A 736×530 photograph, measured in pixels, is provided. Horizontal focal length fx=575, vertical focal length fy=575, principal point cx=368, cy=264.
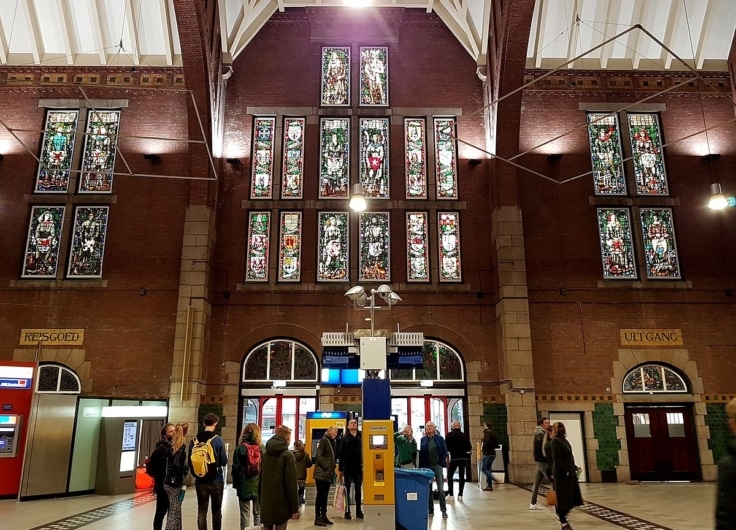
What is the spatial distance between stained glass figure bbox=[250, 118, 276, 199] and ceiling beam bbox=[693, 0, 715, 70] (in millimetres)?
12527

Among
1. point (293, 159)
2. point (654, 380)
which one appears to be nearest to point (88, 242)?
point (293, 159)

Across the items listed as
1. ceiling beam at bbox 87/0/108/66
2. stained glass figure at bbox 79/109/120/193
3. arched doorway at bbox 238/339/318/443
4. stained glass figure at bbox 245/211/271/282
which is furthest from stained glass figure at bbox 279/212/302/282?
ceiling beam at bbox 87/0/108/66

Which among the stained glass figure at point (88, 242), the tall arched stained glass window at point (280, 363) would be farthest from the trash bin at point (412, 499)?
Answer: the stained glass figure at point (88, 242)

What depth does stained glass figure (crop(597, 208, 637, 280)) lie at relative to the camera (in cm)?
1580

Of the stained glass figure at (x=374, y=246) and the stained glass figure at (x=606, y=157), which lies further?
the stained glass figure at (x=606, y=157)

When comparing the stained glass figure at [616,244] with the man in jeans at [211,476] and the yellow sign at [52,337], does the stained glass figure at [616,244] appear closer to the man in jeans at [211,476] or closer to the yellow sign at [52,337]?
the man in jeans at [211,476]

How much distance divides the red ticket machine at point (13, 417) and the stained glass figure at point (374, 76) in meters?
11.2

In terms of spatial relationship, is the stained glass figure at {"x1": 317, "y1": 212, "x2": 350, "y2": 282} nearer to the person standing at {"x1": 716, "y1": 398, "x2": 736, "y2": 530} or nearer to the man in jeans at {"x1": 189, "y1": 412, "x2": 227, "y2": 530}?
the man in jeans at {"x1": 189, "y1": 412, "x2": 227, "y2": 530}

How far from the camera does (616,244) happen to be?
16.0 metres

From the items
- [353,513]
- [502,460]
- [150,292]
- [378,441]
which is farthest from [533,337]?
[150,292]

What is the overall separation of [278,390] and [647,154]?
12431 mm

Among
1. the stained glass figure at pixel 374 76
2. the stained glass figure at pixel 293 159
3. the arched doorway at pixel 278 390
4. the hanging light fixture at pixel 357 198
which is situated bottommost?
the arched doorway at pixel 278 390

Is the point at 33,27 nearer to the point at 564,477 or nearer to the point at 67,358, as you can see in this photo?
the point at 67,358

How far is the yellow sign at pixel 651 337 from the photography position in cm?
1511
